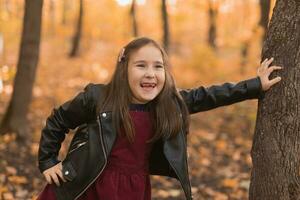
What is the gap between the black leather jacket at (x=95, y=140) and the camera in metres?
3.11

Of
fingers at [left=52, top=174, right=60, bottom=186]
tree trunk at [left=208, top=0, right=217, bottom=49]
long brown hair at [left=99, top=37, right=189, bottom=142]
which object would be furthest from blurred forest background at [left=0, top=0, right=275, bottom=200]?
fingers at [left=52, top=174, right=60, bottom=186]

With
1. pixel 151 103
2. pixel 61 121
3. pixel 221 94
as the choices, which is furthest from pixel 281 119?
pixel 61 121

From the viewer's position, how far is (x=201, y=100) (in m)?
3.33

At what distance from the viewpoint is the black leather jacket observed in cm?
311

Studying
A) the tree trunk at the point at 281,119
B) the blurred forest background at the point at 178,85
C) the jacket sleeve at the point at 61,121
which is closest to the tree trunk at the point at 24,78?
the blurred forest background at the point at 178,85

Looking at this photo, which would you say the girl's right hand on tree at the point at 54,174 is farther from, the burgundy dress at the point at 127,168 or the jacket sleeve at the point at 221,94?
the jacket sleeve at the point at 221,94

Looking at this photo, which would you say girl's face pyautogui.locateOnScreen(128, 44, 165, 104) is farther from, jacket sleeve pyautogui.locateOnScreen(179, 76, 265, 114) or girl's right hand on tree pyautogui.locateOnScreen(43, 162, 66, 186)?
girl's right hand on tree pyautogui.locateOnScreen(43, 162, 66, 186)

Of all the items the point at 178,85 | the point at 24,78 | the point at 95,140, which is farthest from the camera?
the point at 178,85

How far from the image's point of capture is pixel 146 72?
10.2 feet

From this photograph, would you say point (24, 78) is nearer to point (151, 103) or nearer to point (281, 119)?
point (151, 103)

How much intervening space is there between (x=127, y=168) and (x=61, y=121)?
56 cm

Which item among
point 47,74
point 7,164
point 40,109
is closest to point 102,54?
point 47,74

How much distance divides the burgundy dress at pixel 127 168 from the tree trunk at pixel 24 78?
4.30 meters

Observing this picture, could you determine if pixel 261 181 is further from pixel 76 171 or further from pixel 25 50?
pixel 25 50
